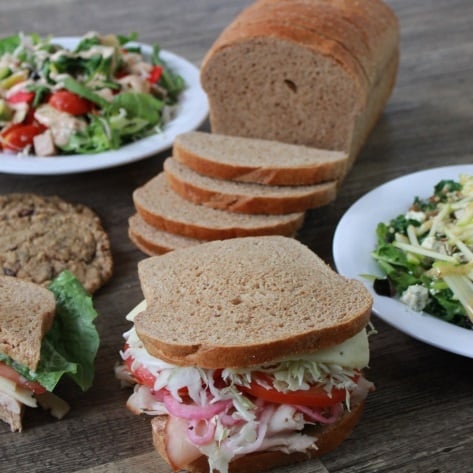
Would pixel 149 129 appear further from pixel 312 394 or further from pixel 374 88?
pixel 312 394

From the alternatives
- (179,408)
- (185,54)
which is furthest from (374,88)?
(179,408)

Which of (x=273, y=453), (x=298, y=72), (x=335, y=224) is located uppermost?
(x=298, y=72)

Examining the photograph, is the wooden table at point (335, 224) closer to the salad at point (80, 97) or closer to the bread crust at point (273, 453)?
the bread crust at point (273, 453)

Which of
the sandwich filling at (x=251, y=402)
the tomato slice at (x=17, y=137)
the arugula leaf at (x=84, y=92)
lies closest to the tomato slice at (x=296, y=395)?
the sandwich filling at (x=251, y=402)

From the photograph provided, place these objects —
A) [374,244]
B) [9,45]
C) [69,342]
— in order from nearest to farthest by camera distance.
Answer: [69,342]
[374,244]
[9,45]

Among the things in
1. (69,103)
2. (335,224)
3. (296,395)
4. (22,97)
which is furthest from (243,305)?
(22,97)

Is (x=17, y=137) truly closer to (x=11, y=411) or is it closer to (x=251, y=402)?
(x=11, y=411)
